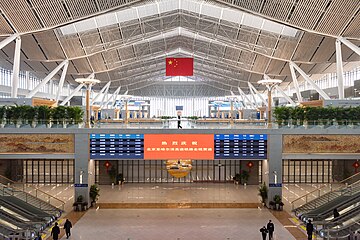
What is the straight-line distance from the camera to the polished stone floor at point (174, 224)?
57.1 ft

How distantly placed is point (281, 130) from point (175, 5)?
16427 millimetres

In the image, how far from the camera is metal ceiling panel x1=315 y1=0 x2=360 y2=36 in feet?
75.2

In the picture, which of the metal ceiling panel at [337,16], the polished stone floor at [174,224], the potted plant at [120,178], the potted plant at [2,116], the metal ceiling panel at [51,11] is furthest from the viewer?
the potted plant at [120,178]

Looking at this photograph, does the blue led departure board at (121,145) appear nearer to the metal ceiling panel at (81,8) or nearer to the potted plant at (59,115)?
the potted plant at (59,115)

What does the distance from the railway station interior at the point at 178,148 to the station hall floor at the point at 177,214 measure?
9 centimetres

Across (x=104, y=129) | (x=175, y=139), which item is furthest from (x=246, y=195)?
(x=104, y=129)

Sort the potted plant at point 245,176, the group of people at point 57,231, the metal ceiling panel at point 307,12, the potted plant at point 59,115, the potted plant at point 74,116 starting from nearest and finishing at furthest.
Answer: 1. the group of people at point 57,231
2. the potted plant at point 59,115
3. the potted plant at point 74,116
4. the metal ceiling panel at point 307,12
5. the potted plant at point 245,176

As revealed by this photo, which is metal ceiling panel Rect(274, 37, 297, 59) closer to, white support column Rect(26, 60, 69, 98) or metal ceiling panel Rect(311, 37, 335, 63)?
metal ceiling panel Rect(311, 37, 335, 63)

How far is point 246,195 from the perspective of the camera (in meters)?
26.7

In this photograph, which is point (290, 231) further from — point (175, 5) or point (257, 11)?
point (175, 5)

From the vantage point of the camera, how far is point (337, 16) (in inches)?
965

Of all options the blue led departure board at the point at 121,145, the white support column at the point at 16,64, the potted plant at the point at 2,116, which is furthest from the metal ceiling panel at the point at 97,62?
the blue led departure board at the point at 121,145

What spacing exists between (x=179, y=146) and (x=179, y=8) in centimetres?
1625

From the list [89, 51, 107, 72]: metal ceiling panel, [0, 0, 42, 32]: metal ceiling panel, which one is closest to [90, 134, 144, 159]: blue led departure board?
[0, 0, 42, 32]: metal ceiling panel
